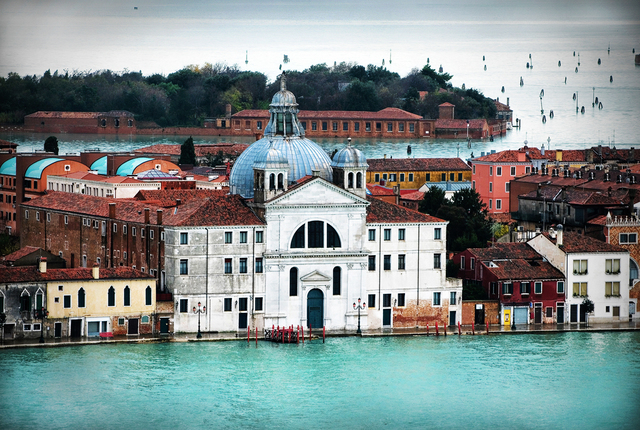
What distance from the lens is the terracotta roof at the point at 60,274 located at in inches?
1471

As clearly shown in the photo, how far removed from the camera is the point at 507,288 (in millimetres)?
40562

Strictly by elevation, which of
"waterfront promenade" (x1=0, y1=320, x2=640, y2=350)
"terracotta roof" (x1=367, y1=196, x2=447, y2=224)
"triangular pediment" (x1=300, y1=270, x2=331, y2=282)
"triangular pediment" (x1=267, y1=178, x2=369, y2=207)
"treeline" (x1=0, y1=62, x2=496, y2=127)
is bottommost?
"waterfront promenade" (x1=0, y1=320, x2=640, y2=350)

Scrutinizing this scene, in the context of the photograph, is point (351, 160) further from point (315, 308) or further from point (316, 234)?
point (315, 308)

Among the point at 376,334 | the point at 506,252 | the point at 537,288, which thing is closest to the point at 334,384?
the point at 376,334

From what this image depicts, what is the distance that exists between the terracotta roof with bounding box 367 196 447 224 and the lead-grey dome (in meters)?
2.13

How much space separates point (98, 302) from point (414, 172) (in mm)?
28818

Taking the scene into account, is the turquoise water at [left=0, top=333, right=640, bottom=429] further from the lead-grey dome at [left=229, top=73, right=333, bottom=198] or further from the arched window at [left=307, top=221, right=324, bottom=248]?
the lead-grey dome at [left=229, top=73, right=333, bottom=198]

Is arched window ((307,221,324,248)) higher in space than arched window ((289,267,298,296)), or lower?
higher

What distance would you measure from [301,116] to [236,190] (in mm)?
67699

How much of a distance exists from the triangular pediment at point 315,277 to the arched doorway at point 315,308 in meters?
0.28

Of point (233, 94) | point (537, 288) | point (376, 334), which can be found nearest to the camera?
point (376, 334)

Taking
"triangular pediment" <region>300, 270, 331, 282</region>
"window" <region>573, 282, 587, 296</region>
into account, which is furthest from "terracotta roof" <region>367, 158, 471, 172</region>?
"triangular pediment" <region>300, 270, 331, 282</region>

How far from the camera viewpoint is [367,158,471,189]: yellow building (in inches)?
2542

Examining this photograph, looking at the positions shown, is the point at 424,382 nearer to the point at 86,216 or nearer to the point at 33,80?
the point at 86,216
